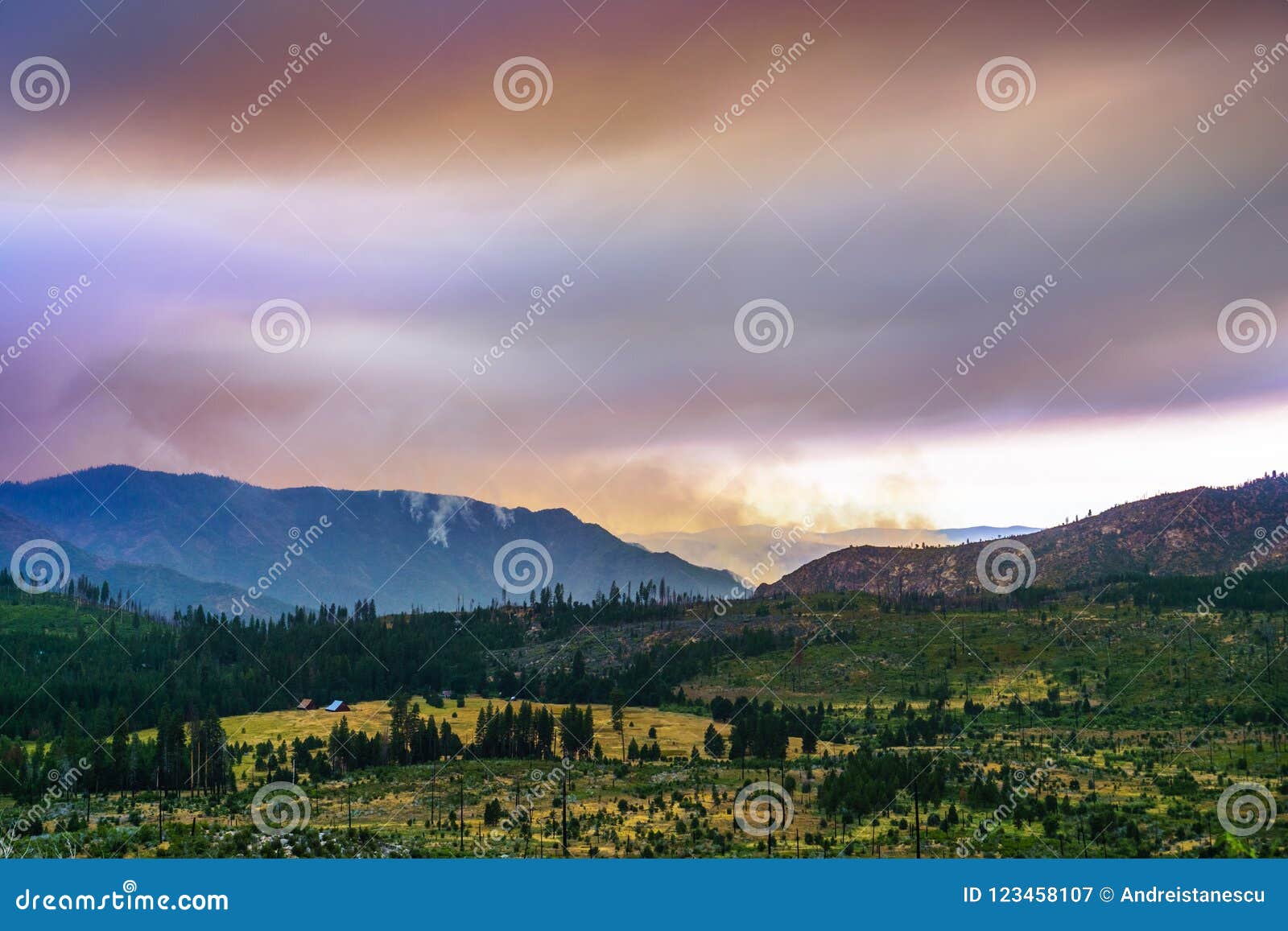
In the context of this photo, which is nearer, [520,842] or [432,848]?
[432,848]

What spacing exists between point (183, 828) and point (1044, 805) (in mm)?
67436

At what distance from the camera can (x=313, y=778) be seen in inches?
4808

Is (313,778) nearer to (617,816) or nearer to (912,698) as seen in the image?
(617,816)

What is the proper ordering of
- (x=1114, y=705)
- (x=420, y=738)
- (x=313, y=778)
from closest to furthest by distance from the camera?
(x=313, y=778) → (x=420, y=738) → (x=1114, y=705)

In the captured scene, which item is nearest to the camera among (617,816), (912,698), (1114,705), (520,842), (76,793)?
(520,842)

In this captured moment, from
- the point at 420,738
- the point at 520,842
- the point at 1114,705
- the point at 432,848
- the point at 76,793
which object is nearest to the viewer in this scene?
the point at 432,848

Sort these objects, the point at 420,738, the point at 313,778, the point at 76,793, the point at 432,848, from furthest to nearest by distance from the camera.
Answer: the point at 420,738, the point at 313,778, the point at 76,793, the point at 432,848

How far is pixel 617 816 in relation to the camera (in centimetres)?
9462

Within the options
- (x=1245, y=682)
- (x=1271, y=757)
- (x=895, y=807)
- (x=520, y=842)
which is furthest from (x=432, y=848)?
(x=1245, y=682)

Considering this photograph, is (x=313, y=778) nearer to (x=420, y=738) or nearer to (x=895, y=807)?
(x=420, y=738)

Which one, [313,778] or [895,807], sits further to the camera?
[313,778]

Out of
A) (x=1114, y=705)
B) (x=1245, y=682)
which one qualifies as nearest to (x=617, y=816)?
(x=1114, y=705)

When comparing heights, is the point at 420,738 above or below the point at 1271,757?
above

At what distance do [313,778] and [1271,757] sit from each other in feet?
334
